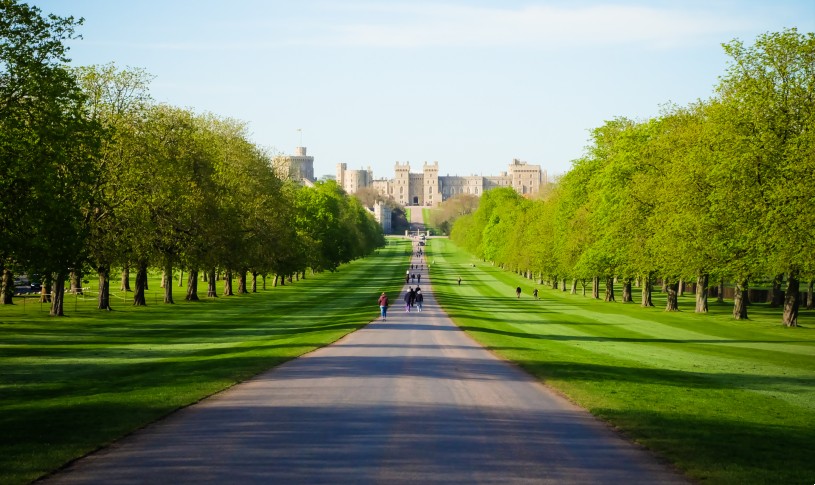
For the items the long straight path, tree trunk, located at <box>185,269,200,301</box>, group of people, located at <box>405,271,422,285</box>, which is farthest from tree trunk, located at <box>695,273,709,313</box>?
group of people, located at <box>405,271,422,285</box>

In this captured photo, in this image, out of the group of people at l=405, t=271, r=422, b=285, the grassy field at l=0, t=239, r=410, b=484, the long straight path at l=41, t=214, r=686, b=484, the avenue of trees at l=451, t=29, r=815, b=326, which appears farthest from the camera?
the group of people at l=405, t=271, r=422, b=285

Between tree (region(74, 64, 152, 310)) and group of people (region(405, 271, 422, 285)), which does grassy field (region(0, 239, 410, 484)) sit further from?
group of people (region(405, 271, 422, 285))

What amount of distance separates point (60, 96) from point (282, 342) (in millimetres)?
14025

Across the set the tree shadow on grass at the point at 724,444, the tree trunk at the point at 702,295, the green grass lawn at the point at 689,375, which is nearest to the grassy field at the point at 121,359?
the green grass lawn at the point at 689,375

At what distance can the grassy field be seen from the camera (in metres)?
15.4

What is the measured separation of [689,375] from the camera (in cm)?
2766

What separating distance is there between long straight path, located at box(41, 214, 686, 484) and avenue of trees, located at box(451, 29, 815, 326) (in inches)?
1151

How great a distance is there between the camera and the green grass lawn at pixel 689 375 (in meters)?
14.5

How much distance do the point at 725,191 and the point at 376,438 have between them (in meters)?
41.3

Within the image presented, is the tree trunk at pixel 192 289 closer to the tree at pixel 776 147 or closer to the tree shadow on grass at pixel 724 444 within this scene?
the tree at pixel 776 147

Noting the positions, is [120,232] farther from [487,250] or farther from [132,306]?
[487,250]

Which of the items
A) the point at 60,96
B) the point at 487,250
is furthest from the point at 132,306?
the point at 487,250

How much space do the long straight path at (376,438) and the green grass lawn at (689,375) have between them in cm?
108

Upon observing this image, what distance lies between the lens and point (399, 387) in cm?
2106
